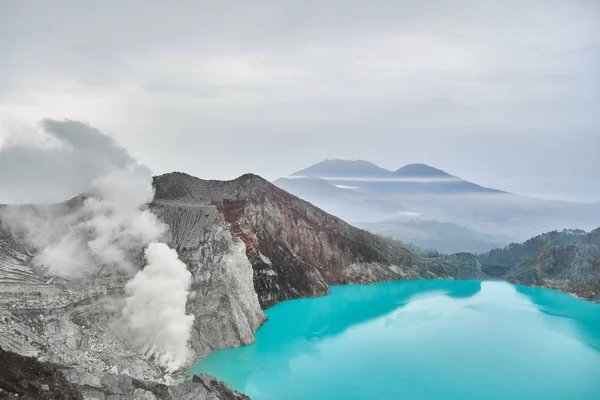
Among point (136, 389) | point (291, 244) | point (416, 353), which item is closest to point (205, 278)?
point (416, 353)

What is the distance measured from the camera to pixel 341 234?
75.4m

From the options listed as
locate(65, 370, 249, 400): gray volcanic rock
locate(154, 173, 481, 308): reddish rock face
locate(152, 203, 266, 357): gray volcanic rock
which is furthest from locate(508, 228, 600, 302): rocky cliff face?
locate(65, 370, 249, 400): gray volcanic rock

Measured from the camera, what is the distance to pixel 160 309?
32031 mm

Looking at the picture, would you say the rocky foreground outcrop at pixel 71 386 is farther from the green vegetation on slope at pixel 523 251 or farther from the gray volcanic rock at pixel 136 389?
the green vegetation on slope at pixel 523 251

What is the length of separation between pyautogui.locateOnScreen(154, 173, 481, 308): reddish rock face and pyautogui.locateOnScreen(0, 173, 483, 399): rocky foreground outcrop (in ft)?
0.60

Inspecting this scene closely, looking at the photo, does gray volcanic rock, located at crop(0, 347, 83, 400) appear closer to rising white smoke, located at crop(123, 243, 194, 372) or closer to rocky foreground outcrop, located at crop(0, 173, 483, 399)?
rocky foreground outcrop, located at crop(0, 173, 483, 399)

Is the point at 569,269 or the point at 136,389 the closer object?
the point at 136,389

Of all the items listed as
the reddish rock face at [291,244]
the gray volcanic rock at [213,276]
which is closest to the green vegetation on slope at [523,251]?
the reddish rock face at [291,244]

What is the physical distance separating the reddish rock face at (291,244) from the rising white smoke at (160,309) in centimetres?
1754

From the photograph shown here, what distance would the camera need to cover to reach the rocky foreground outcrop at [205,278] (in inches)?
1023

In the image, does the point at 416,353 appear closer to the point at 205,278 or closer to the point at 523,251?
the point at 205,278

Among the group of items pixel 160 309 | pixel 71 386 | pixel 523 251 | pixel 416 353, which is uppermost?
pixel 523 251

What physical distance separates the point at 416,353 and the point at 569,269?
178 ft

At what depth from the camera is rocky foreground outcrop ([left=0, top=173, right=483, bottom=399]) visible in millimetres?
25984
